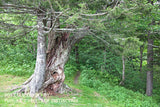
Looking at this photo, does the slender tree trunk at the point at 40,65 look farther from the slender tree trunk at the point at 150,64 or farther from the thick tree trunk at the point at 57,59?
the slender tree trunk at the point at 150,64

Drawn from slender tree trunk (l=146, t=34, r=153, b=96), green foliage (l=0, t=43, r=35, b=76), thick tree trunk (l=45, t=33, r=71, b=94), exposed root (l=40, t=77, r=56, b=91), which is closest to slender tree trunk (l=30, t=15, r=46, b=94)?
exposed root (l=40, t=77, r=56, b=91)

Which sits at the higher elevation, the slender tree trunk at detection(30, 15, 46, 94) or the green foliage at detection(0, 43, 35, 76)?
the slender tree trunk at detection(30, 15, 46, 94)

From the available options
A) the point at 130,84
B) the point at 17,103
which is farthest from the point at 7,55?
the point at 130,84

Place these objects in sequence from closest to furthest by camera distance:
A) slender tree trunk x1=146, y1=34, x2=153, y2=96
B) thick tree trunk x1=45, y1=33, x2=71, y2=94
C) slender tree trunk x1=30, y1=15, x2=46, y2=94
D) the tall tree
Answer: the tall tree < slender tree trunk x1=30, y1=15, x2=46, y2=94 < thick tree trunk x1=45, y1=33, x2=71, y2=94 < slender tree trunk x1=146, y1=34, x2=153, y2=96

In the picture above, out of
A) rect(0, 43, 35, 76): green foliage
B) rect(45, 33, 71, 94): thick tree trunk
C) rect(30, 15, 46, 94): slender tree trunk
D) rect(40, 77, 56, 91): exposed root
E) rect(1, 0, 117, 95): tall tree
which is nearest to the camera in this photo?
rect(1, 0, 117, 95): tall tree

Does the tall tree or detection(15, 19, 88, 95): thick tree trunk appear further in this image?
detection(15, 19, 88, 95): thick tree trunk

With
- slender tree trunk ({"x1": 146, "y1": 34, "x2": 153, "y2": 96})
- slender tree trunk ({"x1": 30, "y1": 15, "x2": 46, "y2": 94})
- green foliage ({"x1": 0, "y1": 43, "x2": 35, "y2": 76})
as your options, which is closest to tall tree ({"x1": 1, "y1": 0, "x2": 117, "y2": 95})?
slender tree trunk ({"x1": 30, "y1": 15, "x2": 46, "y2": 94})

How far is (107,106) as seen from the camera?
6371mm

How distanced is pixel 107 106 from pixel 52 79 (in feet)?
9.37

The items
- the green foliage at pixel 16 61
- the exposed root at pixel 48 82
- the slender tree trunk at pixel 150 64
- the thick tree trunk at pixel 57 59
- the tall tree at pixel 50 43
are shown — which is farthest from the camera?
the green foliage at pixel 16 61

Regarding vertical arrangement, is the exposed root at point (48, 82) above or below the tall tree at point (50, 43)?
below

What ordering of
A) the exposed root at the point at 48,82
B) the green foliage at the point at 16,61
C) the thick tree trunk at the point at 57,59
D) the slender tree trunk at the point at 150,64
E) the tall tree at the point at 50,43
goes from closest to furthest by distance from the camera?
the tall tree at the point at 50,43 → the exposed root at the point at 48,82 → the thick tree trunk at the point at 57,59 → the slender tree trunk at the point at 150,64 → the green foliage at the point at 16,61

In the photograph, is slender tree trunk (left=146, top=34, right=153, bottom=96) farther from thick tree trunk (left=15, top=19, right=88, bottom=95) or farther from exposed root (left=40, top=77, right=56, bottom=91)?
exposed root (left=40, top=77, right=56, bottom=91)

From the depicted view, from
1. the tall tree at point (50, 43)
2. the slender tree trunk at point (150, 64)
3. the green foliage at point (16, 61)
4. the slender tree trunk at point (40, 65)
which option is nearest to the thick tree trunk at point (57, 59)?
the tall tree at point (50, 43)
